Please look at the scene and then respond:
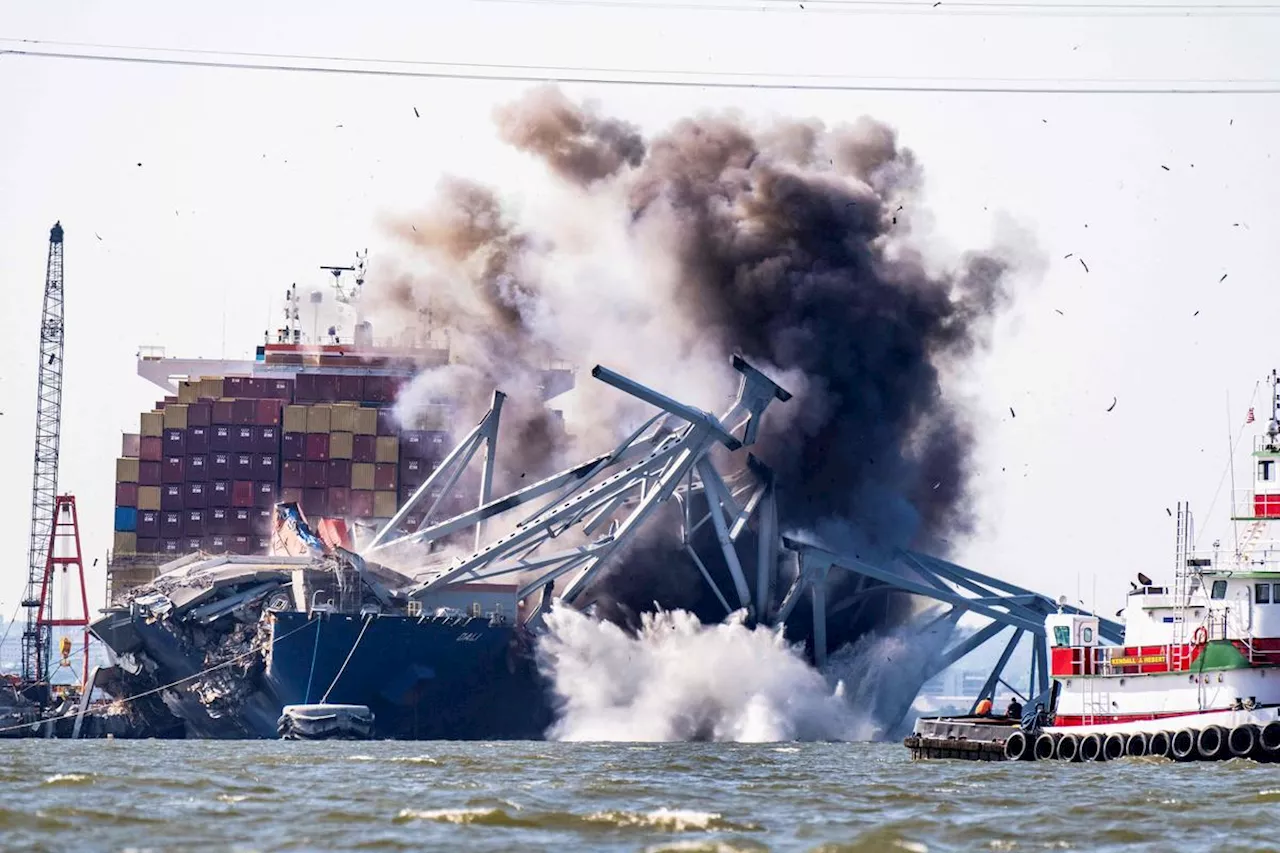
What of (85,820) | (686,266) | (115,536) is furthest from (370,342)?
(85,820)

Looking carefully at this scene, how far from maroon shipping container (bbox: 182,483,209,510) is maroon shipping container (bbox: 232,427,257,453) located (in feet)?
8.96

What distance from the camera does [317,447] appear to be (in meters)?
135

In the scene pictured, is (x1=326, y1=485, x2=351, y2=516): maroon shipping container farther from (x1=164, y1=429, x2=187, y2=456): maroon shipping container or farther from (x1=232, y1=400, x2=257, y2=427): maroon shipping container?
(x1=164, y1=429, x2=187, y2=456): maroon shipping container

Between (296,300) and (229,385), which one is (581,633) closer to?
(229,385)

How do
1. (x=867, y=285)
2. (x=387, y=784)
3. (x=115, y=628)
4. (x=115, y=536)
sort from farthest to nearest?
(x=115, y=536) < (x=867, y=285) < (x=115, y=628) < (x=387, y=784)

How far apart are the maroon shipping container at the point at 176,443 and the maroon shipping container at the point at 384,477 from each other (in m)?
10.8

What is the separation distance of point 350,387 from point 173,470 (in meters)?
11.0

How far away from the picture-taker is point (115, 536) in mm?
134125

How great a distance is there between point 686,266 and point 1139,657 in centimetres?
5158

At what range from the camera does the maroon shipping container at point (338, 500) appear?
134 meters

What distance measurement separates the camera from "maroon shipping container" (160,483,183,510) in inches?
5290

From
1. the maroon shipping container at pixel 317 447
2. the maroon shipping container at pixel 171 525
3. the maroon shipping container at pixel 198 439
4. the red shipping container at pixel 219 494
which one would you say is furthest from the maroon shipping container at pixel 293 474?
the maroon shipping container at pixel 171 525

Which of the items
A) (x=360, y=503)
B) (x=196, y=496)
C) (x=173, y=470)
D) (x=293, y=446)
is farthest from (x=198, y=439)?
(x=360, y=503)

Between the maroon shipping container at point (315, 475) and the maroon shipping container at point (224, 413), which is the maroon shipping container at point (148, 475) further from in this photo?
the maroon shipping container at point (315, 475)
